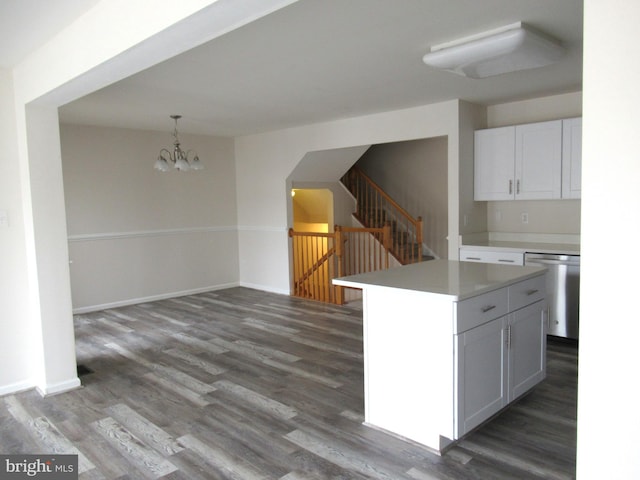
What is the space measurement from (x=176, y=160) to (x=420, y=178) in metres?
3.98

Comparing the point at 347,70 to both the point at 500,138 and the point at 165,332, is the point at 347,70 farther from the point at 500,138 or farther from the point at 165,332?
the point at 165,332

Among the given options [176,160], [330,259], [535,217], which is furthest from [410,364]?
[176,160]

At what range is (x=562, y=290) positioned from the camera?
4445 mm

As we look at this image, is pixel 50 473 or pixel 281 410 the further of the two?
pixel 281 410

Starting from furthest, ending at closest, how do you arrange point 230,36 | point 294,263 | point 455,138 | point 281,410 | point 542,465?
point 294,263
point 455,138
point 281,410
point 230,36
point 542,465

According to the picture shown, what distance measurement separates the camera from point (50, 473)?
8.42 feet

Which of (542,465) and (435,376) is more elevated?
(435,376)

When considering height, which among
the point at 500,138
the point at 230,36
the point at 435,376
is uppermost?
the point at 230,36

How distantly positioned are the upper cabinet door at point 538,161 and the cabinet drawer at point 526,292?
6.08ft

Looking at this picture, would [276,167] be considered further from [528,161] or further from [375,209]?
[528,161]

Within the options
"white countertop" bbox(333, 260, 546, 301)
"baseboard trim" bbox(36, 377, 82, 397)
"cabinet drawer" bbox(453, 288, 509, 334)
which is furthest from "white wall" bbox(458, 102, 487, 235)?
"baseboard trim" bbox(36, 377, 82, 397)

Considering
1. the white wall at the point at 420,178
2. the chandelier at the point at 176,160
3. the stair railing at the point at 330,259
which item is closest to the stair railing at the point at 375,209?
the white wall at the point at 420,178

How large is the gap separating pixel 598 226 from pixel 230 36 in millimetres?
2564

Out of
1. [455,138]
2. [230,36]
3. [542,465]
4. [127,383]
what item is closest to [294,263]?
[455,138]
